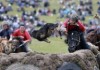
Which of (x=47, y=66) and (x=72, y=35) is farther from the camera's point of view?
(x=72, y=35)

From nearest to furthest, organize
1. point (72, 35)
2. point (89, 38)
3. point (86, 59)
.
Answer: point (86, 59) → point (72, 35) → point (89, 38)

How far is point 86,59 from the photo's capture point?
10.7m

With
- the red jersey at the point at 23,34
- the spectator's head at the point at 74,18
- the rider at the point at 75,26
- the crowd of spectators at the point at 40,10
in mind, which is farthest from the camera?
the crowd of spectators at the point at 40,10

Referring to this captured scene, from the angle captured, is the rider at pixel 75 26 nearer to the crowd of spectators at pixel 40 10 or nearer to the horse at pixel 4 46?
the horse at pixel 4 46

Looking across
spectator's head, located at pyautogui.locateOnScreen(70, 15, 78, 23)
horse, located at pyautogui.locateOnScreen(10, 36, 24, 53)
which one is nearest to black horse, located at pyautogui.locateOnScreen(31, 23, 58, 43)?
horse, located at pyautogui.locateOnScreen(10, 36, 24, 53)

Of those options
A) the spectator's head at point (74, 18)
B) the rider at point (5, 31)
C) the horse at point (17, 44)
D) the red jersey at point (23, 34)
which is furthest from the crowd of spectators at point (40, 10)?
the spectator's head at point (74, 18)

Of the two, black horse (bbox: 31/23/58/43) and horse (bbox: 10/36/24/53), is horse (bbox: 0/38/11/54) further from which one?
black horse (bbox: 31/23/58/43)

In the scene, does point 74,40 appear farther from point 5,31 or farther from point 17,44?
point 5,31

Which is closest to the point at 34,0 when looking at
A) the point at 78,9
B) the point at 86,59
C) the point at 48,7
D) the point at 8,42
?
the point at 48,7

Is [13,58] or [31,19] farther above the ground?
[13,58]

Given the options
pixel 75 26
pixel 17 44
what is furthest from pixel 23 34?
pixel 75 26

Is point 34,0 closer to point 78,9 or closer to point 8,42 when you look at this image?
point 78,9

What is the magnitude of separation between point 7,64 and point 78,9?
3999cm

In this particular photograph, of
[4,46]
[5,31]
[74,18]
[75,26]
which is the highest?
[74,18]
